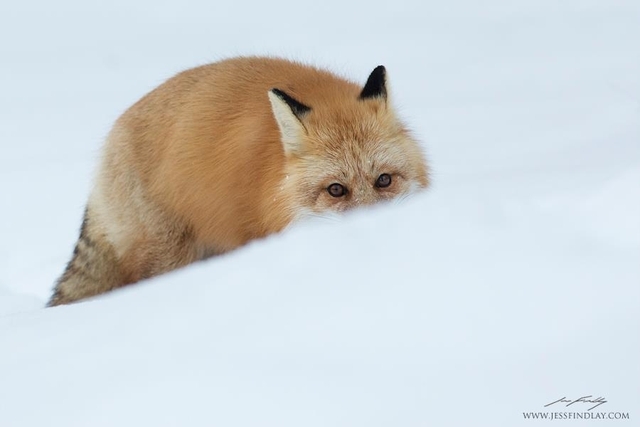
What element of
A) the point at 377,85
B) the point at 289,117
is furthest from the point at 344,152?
the point at 377,85

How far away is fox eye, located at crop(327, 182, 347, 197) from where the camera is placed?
4496 millimetres

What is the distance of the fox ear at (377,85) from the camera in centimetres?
476

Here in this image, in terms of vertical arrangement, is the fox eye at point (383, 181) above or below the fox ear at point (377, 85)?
below

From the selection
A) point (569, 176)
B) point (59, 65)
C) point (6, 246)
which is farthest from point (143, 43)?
point (569, 176)

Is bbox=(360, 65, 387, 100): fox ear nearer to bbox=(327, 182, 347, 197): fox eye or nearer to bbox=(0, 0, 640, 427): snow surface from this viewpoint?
bbox=(327, 182, 347, 197): fox eye

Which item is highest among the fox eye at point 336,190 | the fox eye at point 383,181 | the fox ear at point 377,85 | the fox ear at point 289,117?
the fox ear at point 377,85

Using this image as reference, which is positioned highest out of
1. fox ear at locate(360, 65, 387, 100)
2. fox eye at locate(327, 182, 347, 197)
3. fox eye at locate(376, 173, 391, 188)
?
fox ear at locate(360, 65, 387, 100)

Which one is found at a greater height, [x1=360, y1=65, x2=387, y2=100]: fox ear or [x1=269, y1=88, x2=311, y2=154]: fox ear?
[x1=360, y1=65, x2=387, y2=100]: fox ear
